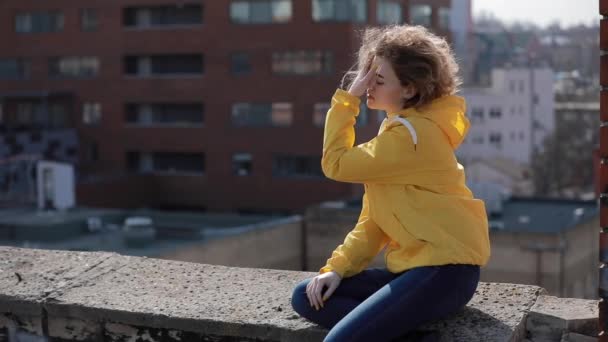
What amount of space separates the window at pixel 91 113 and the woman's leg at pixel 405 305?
174 feet

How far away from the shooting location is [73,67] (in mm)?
56156

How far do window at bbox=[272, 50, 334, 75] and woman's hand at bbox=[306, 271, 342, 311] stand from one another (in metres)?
45.4

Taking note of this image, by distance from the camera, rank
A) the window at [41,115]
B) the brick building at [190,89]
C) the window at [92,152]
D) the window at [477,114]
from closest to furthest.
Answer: the brick building at [190,89], the window at [92,152], the window at [41,115], the window at [477,114]

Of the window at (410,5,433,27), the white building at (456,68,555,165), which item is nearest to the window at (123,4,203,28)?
the window at (410,5,433,27)

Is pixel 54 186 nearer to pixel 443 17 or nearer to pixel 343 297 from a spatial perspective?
pixel 443 17

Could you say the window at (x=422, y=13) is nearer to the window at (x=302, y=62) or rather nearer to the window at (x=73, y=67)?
the window at (x=302, y=62)

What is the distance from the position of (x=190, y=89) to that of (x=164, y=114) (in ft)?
8.32

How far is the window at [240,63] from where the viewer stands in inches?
A: 2029

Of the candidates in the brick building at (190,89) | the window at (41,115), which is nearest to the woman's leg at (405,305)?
the brick building at (190,89)

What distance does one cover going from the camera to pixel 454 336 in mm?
3885

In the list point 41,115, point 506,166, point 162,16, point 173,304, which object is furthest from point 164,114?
point 173,304

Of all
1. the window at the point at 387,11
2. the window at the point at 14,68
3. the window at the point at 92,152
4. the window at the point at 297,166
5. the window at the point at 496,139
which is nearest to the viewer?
the window at the point at 297,166

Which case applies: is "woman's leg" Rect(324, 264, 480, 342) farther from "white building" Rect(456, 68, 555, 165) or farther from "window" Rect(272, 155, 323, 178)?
"white building" Rect(456, 68, 555, 165)

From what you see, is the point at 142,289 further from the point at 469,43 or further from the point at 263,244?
the point at 469,43
